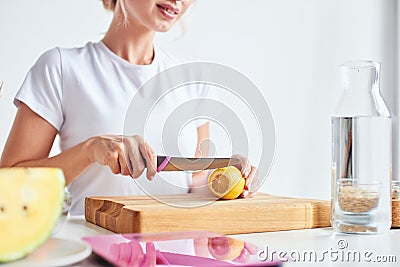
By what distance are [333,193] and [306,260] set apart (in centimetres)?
21

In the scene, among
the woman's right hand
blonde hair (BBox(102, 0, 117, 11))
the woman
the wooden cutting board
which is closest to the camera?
the wooden cutting board

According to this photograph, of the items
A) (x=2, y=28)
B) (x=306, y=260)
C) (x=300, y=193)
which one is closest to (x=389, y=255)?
(x=306, y=260)

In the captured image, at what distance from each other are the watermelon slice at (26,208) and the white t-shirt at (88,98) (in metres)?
0.73

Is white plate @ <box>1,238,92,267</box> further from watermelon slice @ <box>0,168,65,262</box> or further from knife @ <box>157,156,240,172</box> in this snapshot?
knife @ <box>157,156,240,172</box>

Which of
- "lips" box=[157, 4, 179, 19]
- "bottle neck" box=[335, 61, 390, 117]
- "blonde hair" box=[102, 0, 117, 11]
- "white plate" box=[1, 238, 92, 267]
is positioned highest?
"blonde hair" box=[102, 0, 117, 11]

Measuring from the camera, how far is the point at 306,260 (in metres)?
0.70

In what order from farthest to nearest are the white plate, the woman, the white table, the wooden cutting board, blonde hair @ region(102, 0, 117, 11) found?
blonde hair @ region(102, 0, 117, 11) → the woman → the wooden cutting board → the white table → the white plate

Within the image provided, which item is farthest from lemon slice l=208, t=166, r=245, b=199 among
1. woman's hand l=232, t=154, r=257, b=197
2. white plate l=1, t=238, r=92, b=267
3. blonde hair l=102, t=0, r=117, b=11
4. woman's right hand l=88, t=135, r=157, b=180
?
blonde hair l=102, t=0, r=117, b=11

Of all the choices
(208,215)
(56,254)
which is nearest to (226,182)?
(208,215)

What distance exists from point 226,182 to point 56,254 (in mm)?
457

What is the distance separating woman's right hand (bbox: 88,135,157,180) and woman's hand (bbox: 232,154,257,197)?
158 millimetres

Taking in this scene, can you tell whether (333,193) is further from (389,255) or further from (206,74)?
(206,74)

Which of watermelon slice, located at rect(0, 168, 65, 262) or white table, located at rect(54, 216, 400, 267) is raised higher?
watermelon slice, located at rect(0, 168, 65, 262)

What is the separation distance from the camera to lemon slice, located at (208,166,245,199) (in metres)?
1.00
